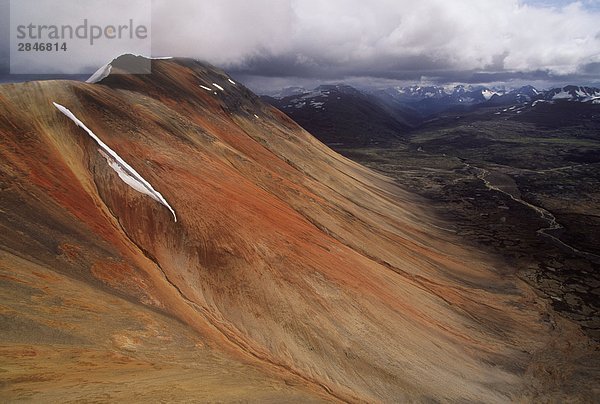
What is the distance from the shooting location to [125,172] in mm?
34250

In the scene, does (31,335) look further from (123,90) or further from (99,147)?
(123,90)

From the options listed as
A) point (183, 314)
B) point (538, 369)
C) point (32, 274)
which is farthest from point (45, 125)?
point (538, 369)

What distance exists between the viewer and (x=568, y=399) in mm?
29984

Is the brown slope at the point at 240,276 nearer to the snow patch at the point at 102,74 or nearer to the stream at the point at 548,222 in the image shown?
the snow patch at the point at 102,74

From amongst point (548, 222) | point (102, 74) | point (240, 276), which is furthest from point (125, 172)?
point (548, 222)

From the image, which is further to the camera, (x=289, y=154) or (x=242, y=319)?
(x=289, y=154)

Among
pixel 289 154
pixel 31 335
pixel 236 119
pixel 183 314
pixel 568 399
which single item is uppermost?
pixel 236 119

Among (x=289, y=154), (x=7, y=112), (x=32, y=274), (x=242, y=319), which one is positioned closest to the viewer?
(x=32, y=274)

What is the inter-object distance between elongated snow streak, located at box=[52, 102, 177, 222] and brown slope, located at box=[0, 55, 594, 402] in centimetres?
68

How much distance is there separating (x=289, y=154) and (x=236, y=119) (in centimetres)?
1282

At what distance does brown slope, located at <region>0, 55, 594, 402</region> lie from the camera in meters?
22.8

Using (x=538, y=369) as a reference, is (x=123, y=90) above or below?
above

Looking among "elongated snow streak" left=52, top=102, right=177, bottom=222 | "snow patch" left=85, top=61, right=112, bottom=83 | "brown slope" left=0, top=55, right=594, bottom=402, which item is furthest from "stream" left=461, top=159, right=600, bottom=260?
"snow patch" left=85, top=61, right=112, bottom=83

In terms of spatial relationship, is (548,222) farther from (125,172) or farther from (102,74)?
(102,74)
